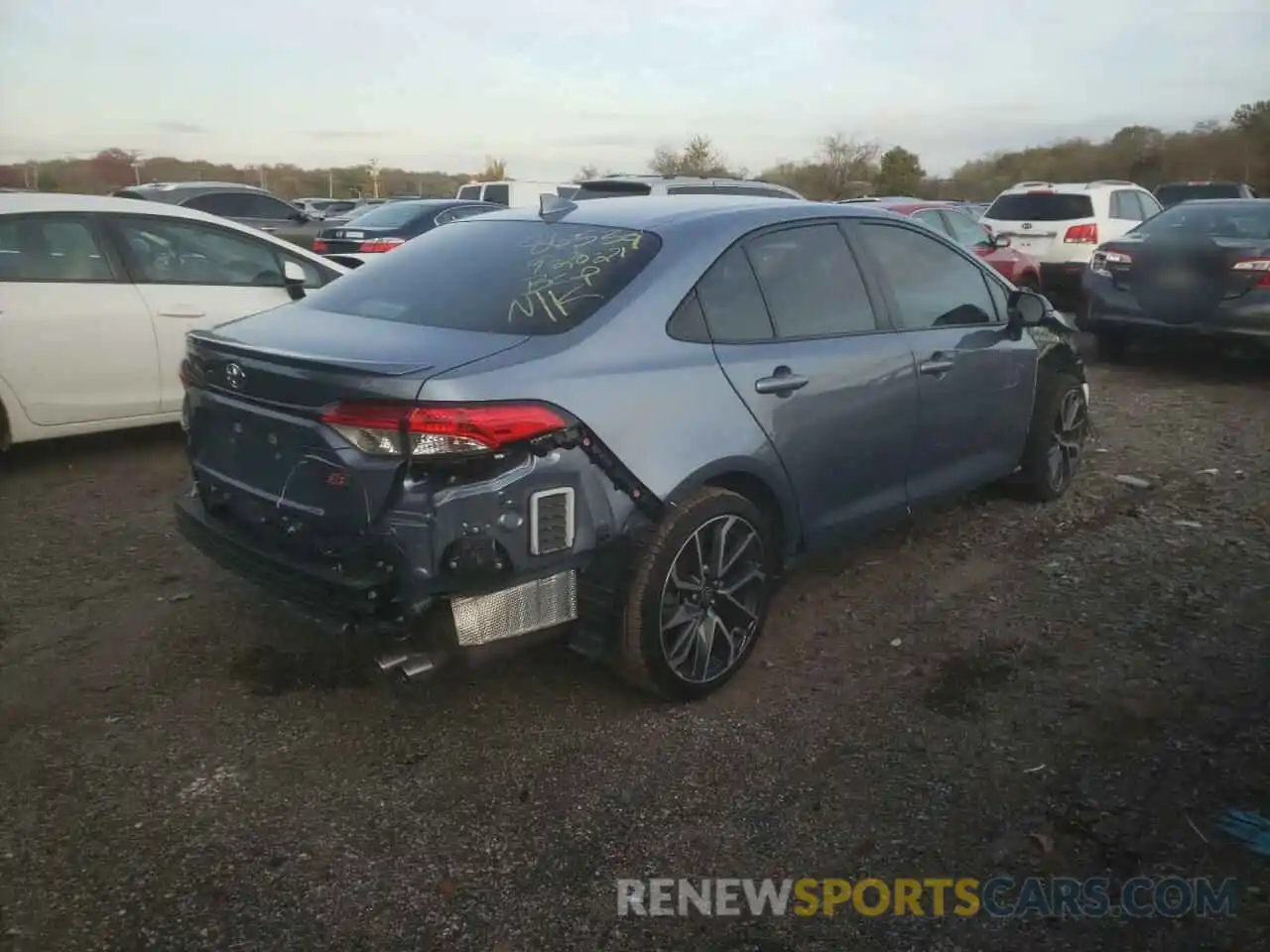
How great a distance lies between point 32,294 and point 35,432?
730 millimetres

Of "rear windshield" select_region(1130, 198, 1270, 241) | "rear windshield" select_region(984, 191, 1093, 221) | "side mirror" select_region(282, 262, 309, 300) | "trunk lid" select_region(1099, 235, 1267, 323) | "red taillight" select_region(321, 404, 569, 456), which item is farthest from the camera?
"rear windshield" select_region(984, 191, 1093, 221)

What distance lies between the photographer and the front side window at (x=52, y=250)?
18.2ft

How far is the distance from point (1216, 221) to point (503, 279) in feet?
25.3

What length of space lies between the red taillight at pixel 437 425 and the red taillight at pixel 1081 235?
36.9 feet

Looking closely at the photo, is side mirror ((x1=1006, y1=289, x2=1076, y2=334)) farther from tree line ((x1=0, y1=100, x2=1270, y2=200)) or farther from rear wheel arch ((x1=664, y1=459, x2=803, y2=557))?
tree line ((x1=0, y1=100, x2=1270, y2=200))

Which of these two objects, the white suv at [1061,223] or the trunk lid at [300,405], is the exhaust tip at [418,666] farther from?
the white suv at [1061,223]

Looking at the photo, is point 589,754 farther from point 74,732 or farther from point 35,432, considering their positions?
point 35,432

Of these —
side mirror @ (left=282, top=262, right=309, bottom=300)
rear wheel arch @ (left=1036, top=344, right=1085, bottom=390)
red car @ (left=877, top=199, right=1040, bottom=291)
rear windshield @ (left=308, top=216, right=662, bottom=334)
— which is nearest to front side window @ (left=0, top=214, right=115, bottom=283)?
side mirror @ (left=282, top=262, right=309, bottom=300)

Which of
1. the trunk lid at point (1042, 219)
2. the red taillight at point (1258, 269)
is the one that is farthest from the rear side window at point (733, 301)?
the trunk lid at point (1042, 219)

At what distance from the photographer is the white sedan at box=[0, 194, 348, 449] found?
5.52 m

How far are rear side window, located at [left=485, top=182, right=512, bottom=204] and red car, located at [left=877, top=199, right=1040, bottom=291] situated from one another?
8.39 metres

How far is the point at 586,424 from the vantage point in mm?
3008

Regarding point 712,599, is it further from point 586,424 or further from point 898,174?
point 898,174

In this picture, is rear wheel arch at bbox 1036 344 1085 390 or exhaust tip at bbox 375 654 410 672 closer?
exhaust tip at bbox 375 654 410 672
